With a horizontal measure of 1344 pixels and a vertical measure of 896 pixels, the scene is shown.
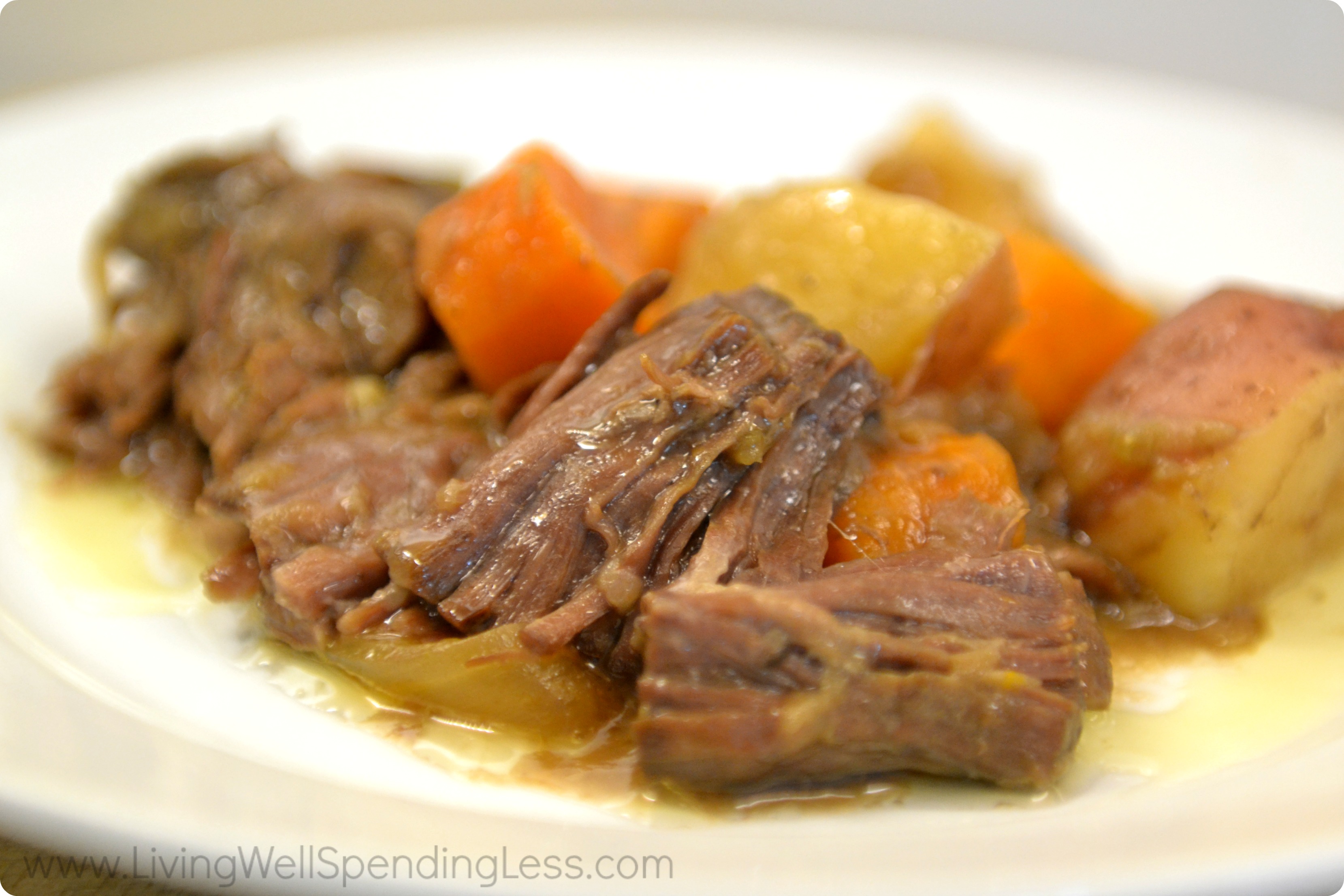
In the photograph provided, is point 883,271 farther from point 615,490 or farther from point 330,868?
point 330,868

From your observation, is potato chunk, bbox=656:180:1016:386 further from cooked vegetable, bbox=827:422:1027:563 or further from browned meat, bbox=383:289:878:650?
browned meat, bbox=383:289:878:650

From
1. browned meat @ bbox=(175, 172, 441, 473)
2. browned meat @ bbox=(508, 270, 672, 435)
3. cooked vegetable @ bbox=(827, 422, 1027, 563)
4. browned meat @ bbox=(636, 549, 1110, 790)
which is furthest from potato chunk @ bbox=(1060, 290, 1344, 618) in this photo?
browned meat @ bbox=(175, 172, 441, 473)

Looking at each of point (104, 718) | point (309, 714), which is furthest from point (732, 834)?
point (104, 718)

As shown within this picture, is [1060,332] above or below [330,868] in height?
above

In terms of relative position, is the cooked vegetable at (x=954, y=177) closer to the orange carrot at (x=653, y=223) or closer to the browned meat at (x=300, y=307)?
the orange carrot at (x=653, y=223)

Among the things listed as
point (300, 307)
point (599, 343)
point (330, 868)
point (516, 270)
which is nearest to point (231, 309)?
point (300, 307)

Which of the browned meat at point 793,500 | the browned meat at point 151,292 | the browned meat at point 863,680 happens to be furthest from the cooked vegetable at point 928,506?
the browned meat at point 151,292
